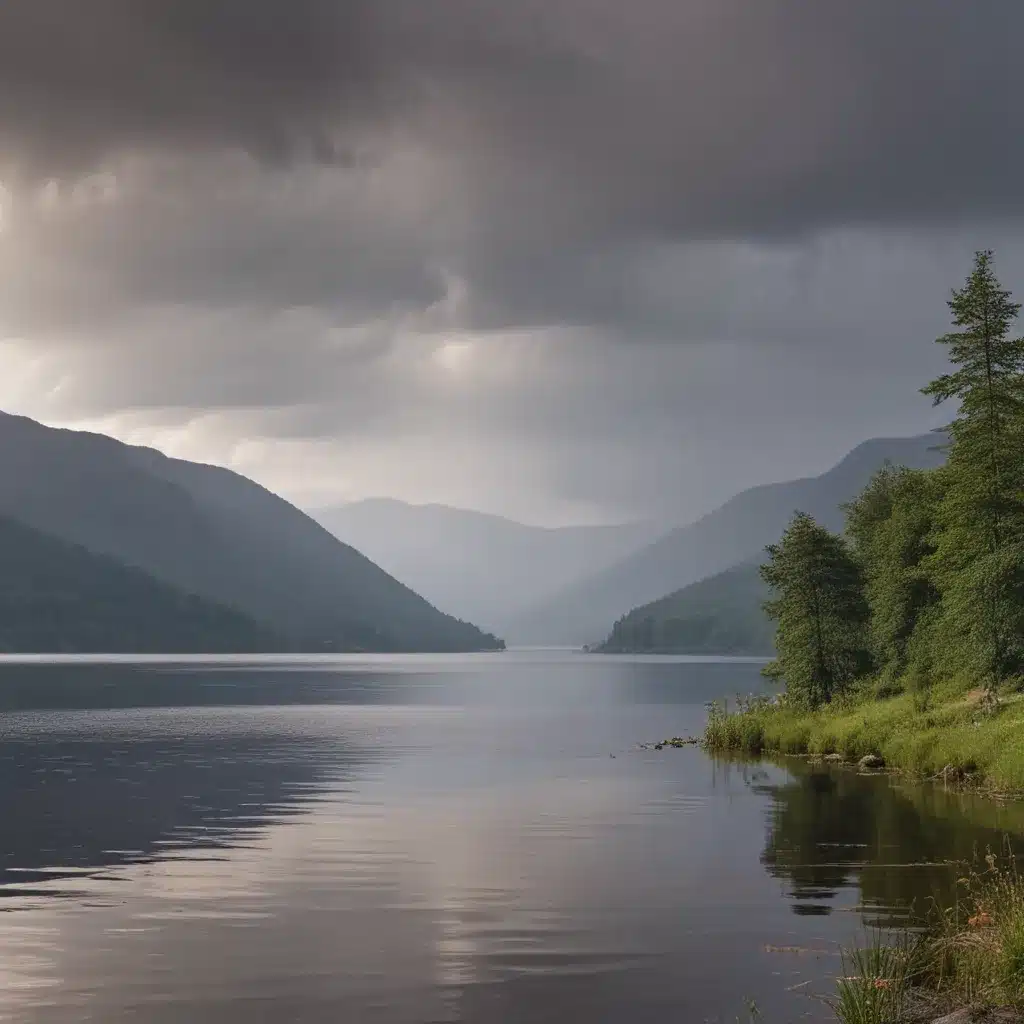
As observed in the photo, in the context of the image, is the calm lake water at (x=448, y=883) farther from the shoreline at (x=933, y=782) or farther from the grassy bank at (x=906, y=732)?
the grassy bank at (x=906, y=732)

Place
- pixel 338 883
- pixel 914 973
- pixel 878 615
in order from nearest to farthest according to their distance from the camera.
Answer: pixel 914 973 → pixel 338 883 → pixel 878 615

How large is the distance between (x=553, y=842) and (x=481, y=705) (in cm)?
12241

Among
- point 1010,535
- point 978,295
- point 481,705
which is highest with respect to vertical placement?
point 978,295

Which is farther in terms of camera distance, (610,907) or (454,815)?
(454,815)

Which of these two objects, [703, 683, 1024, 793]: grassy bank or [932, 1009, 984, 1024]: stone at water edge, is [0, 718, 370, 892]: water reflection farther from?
[703, 683, 1024, 793]: grassy bank

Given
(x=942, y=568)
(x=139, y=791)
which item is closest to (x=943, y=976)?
(x=139, y=791)

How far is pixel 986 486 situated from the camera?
258 ft

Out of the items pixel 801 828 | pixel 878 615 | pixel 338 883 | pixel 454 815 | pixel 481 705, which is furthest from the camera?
pixel 481 705

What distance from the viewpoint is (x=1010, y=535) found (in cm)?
7894

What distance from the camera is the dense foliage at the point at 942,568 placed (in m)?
78.2

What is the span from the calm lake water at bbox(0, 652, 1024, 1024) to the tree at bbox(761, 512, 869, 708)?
76.5ft

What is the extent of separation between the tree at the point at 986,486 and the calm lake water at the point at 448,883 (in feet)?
42.2

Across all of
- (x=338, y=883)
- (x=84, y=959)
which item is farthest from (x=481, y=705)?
(x=84, y=959)

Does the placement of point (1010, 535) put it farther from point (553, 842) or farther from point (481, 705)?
point (481, 705)
